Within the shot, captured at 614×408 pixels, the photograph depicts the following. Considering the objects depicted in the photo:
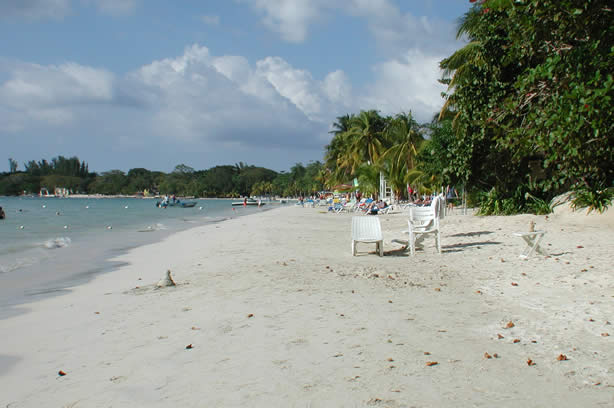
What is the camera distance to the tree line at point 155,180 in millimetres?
143000

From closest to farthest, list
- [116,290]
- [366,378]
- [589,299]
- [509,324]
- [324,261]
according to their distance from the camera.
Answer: [366,378] → [509,324] → [589,299] → [116,290] → [324,261]

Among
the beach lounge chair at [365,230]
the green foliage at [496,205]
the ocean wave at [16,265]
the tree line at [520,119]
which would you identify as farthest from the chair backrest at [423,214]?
the ocean wave at [16,265]

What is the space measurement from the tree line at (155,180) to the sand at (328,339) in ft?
389

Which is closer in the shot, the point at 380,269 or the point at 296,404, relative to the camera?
the point at 296,404

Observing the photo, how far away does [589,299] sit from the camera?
5422 mm

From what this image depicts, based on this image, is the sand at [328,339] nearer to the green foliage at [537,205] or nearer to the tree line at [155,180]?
the green foliage at [537,205]

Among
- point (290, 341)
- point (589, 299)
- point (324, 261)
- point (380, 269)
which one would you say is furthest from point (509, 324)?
point (324, 261)

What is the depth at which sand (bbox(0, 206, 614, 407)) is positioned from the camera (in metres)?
3.13

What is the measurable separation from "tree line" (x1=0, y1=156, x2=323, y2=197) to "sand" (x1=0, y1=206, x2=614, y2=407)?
4667 inches

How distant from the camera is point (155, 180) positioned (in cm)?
17400

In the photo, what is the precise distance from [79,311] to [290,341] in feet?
10.2

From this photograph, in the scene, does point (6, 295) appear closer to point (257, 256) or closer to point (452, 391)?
point (257, 256)

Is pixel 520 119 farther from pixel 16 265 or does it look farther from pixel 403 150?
pixel 403 150

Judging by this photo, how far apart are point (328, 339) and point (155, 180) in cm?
17969
